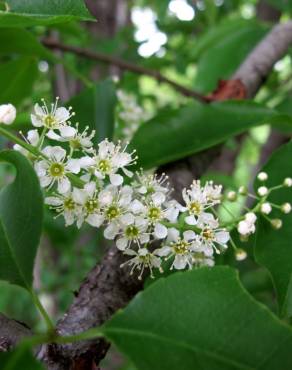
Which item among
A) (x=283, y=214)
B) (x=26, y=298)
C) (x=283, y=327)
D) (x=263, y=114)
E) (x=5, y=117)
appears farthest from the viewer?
(x=26, y=298)

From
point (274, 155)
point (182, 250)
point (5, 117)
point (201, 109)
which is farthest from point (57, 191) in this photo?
point (201, 109)

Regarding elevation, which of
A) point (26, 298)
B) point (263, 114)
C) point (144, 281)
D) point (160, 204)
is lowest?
point (26, 298)

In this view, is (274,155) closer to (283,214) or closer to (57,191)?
(283,214)

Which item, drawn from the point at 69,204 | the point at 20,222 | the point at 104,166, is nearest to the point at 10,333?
the point at 20,222

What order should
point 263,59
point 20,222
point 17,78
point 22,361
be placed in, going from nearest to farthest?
point 22,361
point 20,222
point 17,78
point 263,59

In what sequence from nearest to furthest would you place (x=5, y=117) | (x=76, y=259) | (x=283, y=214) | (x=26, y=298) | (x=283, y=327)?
1. (x=283, y=327)
2. (x=5, y=117)
3. (x=283, y=214)
4. (x=76, y=259)
5. (x=26, y=298)

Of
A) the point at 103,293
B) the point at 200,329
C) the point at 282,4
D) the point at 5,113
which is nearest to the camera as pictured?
the point at 200,329

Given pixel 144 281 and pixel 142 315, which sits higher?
pixel 142 315

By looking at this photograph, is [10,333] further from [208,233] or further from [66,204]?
[208,233]
